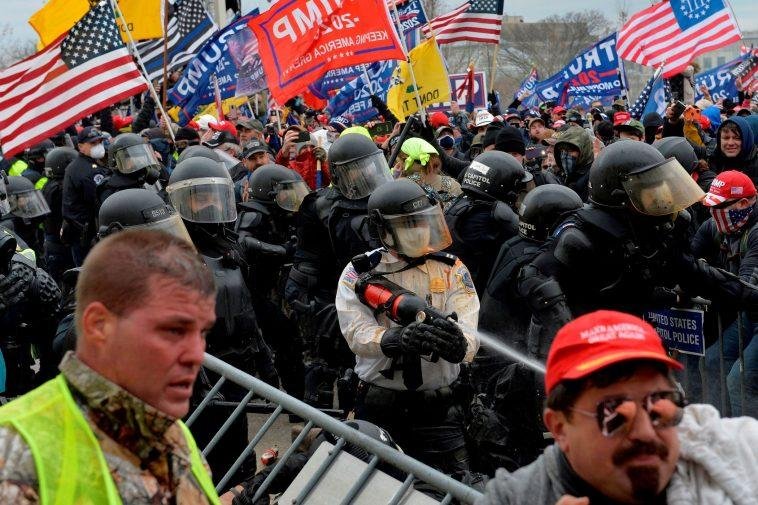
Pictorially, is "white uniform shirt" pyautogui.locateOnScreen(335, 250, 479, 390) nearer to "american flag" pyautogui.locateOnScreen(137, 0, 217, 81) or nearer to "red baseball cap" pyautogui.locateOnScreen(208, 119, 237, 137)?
"red baseball cap" pyautogui.locateOnScreen(208, 119, 237, 137)

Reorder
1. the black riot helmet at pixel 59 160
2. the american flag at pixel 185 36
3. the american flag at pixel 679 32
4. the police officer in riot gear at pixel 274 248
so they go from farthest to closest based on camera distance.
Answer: the american flag at pixel 185 36 < the american flag at pixel 679 32 < the black riot helmet at pixel 59 160 < the police officer in riot gear at pixel 274 248

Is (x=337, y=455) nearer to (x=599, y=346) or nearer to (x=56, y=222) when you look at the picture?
(x=599, y=346)

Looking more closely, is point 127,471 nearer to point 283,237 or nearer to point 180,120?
point 283,237

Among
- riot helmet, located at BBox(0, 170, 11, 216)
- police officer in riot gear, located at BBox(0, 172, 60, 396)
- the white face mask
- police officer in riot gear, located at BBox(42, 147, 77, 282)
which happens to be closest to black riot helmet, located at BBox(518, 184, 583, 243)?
police officer in riot gear, located at BBox(0, 172, 60, 396)

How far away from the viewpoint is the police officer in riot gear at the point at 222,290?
18.0ft

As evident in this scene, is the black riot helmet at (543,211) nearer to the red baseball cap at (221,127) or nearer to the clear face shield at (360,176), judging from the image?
the clear face shield at (360,176)

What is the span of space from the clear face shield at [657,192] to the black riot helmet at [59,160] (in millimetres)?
8431

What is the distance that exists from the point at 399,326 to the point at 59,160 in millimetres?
8289

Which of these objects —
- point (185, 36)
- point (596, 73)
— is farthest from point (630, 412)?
point (596, 73)

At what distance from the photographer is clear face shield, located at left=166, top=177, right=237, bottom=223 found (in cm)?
647

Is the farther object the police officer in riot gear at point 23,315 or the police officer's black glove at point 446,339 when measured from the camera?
the police officer in riot gear at point 23,315

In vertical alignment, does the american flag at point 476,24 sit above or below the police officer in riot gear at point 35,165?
below

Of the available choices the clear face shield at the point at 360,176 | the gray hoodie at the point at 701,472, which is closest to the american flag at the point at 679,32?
the clear face shield at the point at 360,176

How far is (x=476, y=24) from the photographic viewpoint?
14875mm
